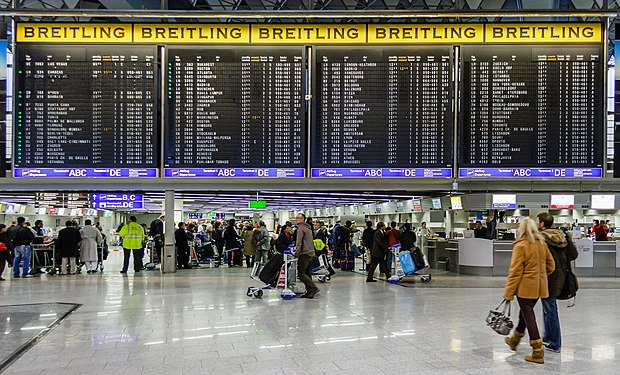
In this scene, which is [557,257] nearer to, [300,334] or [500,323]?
[500,323]

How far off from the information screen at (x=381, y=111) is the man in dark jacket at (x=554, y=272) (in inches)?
257

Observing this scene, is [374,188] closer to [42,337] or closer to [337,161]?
[337,161]

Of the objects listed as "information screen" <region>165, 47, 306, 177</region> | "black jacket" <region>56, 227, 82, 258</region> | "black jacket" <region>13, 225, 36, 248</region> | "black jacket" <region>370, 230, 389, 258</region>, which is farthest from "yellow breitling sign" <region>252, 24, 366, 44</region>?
"black jacket" <region>13, 225, 36, 248</region>

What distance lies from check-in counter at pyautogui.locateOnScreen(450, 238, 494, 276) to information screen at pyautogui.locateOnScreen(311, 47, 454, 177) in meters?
4.61

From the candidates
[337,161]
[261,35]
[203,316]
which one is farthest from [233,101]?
[203,316]

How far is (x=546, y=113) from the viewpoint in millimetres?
12773

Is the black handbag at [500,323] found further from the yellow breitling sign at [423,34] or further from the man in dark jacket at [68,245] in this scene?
the man in dark jacket at [68,245]

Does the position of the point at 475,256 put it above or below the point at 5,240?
below

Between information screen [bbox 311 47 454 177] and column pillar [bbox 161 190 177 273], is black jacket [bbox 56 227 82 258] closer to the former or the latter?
column pillar [bbox 161 190 177 273]

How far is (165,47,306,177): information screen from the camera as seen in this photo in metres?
13.0

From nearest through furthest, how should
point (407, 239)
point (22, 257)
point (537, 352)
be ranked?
point (537, 352) → point (407, 239) → point (22, 257)

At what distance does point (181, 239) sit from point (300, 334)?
39.2 feet

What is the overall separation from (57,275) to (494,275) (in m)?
11.4

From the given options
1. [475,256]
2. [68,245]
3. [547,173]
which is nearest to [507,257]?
[475,256]
